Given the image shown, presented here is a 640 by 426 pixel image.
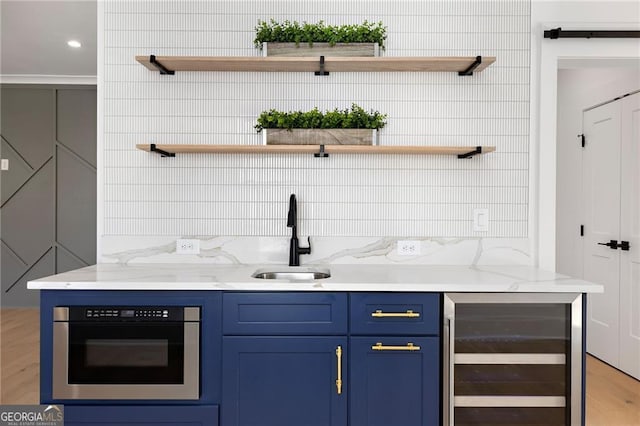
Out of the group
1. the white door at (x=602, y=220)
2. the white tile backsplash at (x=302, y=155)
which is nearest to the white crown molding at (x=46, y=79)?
the white tile backsplash at (x=302, y=155)

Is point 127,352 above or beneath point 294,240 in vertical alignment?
beneath

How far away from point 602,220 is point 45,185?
549 cm

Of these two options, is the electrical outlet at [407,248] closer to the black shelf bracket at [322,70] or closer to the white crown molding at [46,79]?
the black shelf bracket at [322,70]

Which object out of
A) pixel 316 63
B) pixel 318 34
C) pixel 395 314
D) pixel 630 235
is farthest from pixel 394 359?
pixel 630 235

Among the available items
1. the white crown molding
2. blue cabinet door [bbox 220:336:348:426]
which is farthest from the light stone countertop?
the white crown molding

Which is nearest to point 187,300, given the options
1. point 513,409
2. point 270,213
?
point 270,213

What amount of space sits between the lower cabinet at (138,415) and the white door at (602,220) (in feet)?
10.0

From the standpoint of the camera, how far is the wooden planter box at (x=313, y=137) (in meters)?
2.27

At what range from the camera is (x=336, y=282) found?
185 centimetres

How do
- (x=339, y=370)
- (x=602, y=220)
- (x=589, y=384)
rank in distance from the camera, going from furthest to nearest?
1. (x=602, y=220)
2. (x=589, y=384)
3. (x=339, y=370)

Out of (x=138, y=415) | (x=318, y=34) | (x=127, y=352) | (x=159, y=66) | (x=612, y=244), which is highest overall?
(x=318, y=34)

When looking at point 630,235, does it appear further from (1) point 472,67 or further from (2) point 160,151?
(2) point 160,151

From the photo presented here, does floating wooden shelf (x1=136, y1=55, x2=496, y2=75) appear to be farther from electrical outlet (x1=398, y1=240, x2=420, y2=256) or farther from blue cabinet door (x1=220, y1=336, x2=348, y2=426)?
blue cabinet door (x1=220, y1=336, x2=348, y2=426)

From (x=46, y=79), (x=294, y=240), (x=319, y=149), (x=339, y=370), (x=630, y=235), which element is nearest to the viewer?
(x=339, y=370)
